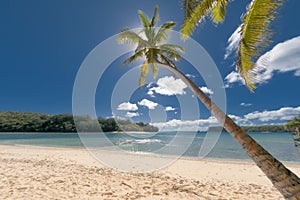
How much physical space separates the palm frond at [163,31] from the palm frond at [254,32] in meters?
3.36

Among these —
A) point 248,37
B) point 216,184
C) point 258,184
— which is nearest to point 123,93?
point 216,184

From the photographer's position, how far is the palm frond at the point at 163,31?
587 centimetres

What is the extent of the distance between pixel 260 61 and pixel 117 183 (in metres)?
4.58

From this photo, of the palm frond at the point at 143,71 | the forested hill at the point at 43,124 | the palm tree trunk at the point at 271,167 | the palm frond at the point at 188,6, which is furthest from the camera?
the forested hill at the point at 43,124

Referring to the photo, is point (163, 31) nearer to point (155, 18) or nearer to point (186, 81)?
point (155, 18)

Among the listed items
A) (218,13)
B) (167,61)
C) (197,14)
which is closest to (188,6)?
(197,14)

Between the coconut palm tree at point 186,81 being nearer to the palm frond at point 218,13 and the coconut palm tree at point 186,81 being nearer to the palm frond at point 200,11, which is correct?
the palm frond at point 200,11

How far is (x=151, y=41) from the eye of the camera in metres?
5.78

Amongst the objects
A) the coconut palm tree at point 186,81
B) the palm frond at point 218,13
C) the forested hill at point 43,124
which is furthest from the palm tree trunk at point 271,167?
the forested hill at point 43,124

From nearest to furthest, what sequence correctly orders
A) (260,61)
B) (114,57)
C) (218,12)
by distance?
1. (260,61)
2. (218,12)
3. (114,57)

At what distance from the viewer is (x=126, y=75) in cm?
970

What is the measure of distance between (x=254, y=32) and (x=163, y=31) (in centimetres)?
367

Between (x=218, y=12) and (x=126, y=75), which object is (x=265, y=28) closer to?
(x=218, y=12)

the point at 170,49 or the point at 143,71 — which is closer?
the point at 170,49
